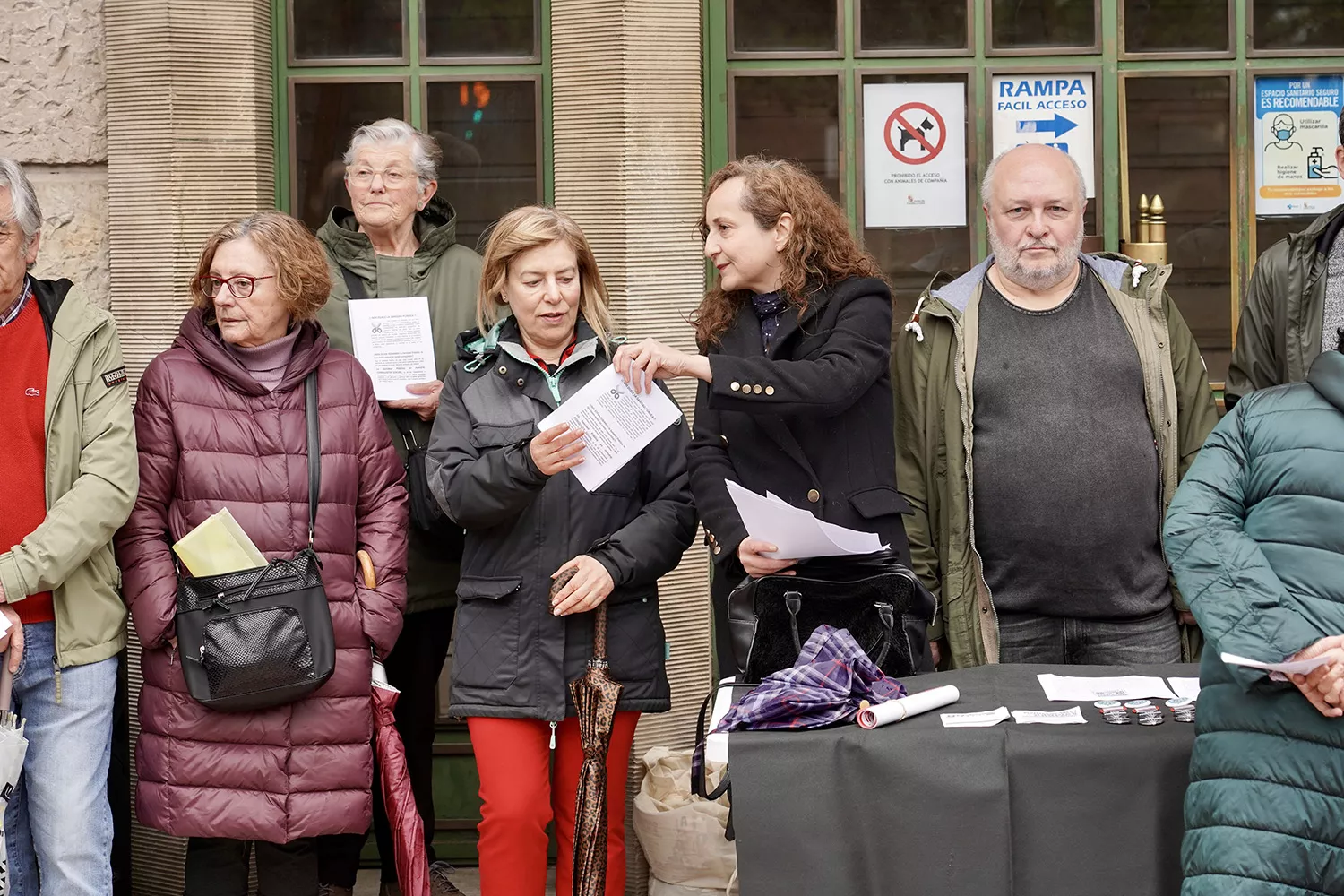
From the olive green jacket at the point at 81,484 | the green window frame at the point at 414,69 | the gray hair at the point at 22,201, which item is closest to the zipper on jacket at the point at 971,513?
the green window frame at the point at 414,69

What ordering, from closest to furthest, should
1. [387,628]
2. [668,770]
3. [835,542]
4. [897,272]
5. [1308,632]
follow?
[1308,632] < [835,542] < [387,628] < [668,770] < [897,272]

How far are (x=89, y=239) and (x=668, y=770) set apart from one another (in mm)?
2518

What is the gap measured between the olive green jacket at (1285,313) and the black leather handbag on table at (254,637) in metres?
2.46

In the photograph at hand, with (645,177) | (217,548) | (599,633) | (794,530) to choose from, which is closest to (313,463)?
(217,548)

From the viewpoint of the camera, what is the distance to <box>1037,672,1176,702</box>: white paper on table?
11.0 feet

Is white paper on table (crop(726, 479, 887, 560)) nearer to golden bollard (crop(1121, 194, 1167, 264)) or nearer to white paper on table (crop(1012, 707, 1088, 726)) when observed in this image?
white paper on table (crop(1012, 707, 1088, 726))

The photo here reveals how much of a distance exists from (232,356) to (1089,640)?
233 cm

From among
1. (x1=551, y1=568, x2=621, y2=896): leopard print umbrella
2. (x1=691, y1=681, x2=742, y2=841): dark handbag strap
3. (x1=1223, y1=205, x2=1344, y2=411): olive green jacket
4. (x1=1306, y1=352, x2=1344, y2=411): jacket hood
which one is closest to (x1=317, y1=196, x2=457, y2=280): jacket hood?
(x1=551, y1=568, x2=621, y2=896): leopard print umbrella

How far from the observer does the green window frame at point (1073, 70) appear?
502cm

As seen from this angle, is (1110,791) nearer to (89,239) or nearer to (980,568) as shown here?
(980,568)

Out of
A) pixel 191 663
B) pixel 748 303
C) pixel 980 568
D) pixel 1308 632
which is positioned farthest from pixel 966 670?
pixel 191 663

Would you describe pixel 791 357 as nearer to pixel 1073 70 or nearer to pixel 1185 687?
pixel 1185 687

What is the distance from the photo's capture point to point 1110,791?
3.09 meters

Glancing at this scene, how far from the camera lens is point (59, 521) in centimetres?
373
